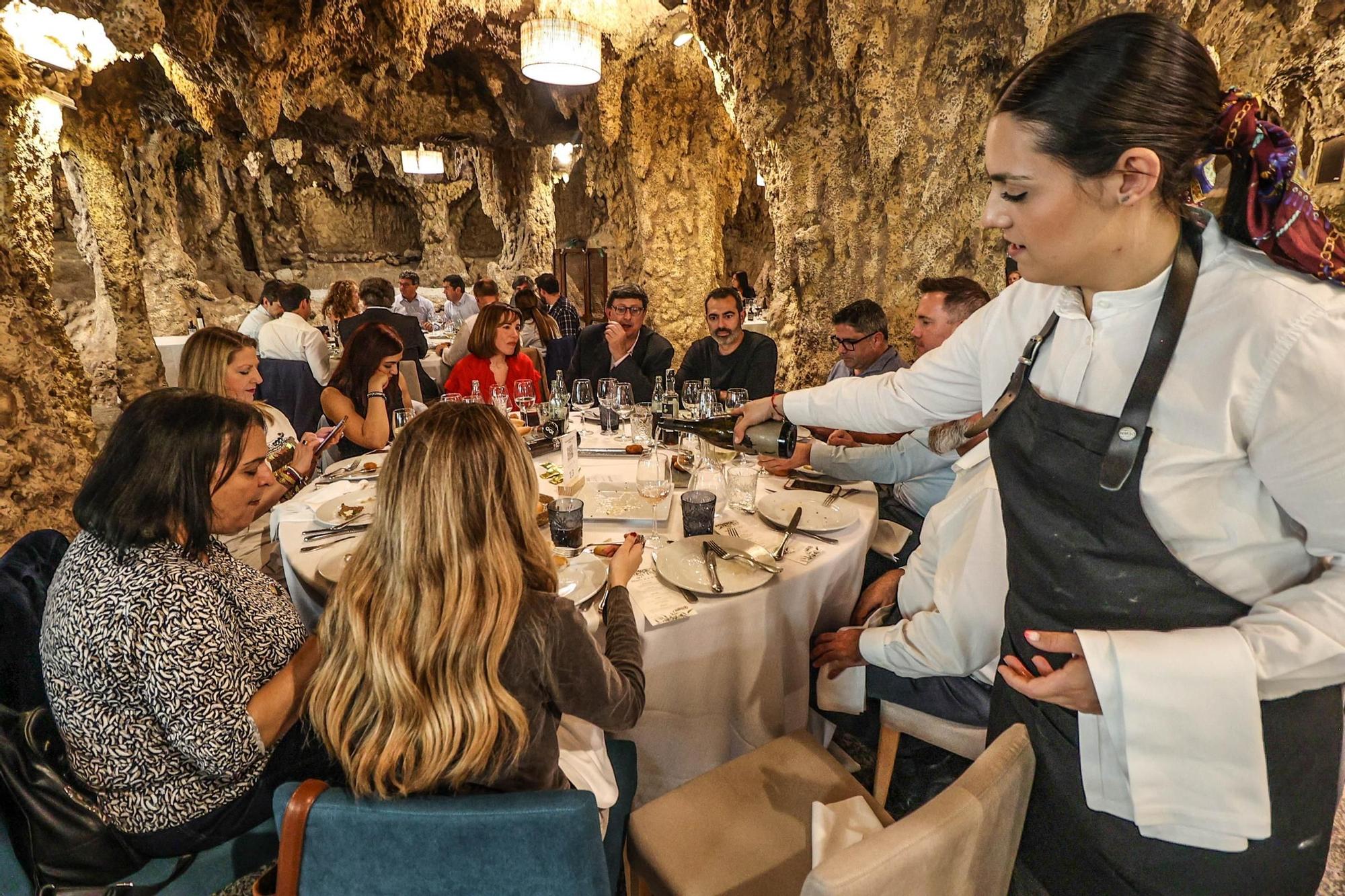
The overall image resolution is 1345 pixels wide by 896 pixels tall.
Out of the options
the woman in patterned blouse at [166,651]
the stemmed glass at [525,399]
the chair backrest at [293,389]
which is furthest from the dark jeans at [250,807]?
the chair backrest at [293,389]

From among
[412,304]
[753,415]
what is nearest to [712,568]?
[753,415]

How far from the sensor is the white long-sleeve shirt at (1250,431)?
0.83 meters

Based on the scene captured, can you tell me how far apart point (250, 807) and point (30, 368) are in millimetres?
3519

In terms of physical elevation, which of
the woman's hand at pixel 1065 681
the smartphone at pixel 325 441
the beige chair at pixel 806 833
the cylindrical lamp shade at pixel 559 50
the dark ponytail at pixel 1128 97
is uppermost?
the cylindrical lamp shade at pixel 559 50

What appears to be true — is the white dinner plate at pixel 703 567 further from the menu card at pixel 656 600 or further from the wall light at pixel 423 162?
the wall light at pixel 423 162

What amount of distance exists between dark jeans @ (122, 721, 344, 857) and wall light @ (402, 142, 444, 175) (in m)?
10.5

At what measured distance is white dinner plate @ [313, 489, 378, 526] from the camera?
2102 millimetres

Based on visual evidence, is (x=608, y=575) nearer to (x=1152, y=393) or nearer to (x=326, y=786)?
(x=326, y=786)

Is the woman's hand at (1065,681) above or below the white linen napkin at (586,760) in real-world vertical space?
above

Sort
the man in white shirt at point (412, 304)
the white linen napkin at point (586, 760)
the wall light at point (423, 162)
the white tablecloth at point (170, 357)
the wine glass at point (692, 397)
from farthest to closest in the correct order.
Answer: the wall light at point (423, 162), the man in white shirt at point (412, 304), the white tablecloth at point (170, 357), the wine glass at point (692, 397), the white linen napkin at point (586, 760)

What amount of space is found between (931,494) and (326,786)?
7.99 feet

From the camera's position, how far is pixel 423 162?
33.9 ft

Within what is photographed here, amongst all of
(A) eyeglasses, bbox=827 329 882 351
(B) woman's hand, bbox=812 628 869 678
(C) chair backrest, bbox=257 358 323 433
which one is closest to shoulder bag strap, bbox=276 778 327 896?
(B) woman's hand, bbox=812 628 869 678

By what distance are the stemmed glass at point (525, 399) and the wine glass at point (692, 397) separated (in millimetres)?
770
